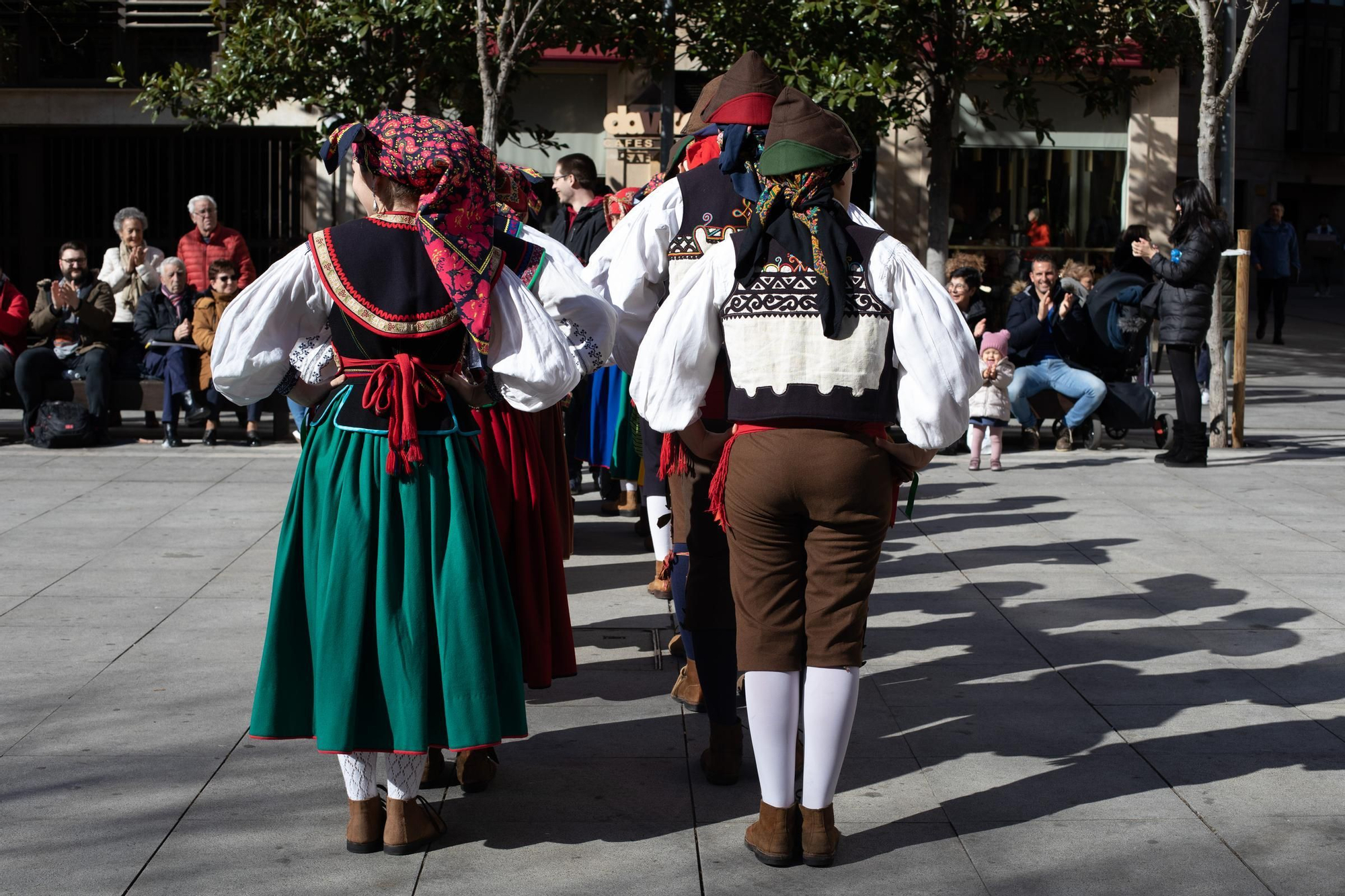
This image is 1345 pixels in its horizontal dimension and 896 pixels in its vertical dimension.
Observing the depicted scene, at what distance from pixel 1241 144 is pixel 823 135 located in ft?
122

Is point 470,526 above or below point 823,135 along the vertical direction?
below

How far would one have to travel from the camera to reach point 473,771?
4.33 meters

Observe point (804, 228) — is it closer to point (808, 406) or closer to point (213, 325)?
point (808, 406)

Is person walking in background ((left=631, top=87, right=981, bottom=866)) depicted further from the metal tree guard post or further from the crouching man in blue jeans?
the metal tree guard post

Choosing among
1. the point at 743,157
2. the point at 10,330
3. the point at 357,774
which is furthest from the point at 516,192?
the point at 10,330

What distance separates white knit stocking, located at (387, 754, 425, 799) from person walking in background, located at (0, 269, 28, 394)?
883 cm

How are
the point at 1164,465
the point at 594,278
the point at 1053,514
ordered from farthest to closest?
the point at 1164,465 < the point at 1053,514 < the point at 594,278

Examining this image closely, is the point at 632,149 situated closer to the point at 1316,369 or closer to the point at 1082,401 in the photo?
the point at 1082,401

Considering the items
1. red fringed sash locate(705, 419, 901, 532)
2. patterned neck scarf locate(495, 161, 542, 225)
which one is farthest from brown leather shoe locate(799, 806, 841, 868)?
patterned neck scarf locate(495, 161, 542, 225)

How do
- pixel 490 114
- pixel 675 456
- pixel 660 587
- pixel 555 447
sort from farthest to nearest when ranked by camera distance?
pixel 490 114, pixel 660 587, pixel 555 447, pixel 675 456

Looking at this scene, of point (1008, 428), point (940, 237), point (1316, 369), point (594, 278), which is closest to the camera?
point (594, 278)

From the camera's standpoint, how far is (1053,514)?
893 cm

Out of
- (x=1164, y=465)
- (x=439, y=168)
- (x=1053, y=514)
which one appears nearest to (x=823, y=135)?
(x=439, y=168)

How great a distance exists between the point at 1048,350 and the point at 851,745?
300 inches
